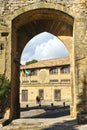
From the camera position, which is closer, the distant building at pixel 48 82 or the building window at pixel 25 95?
the distant building at pixel 48 82

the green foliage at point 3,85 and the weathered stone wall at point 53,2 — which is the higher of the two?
the weathered stone wall at point 53,2

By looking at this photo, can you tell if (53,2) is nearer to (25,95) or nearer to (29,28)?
(29,28)

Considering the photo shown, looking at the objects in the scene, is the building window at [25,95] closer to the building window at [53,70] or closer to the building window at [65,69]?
the building window at [53,70]

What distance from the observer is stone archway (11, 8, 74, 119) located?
47.7ft

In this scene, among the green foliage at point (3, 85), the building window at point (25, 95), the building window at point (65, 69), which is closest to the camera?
the green foliage at point (3, 85)

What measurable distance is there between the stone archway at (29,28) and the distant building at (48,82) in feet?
76.4

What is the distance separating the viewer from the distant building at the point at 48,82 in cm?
4162

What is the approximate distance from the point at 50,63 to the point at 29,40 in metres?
24.2

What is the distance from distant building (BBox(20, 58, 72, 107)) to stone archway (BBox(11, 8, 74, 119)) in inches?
917

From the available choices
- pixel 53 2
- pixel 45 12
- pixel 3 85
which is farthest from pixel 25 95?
pixel 3 85

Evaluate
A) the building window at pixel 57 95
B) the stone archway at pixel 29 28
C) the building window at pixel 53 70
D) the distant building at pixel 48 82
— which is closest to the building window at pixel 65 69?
the distant building at pixel 48 82

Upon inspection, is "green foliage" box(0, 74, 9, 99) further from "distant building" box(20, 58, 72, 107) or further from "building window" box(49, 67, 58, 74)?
"building window" box(49, 67, 58, 74)

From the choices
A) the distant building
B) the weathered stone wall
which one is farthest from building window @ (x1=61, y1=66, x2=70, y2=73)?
the weathered stone wall

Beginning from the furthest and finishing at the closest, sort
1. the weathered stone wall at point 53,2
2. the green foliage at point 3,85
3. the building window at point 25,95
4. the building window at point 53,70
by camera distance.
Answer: the building window at point 25,95
the building window at point 53,70
the weathered stone wall at point 53,2
the green foliage at point 3,85
